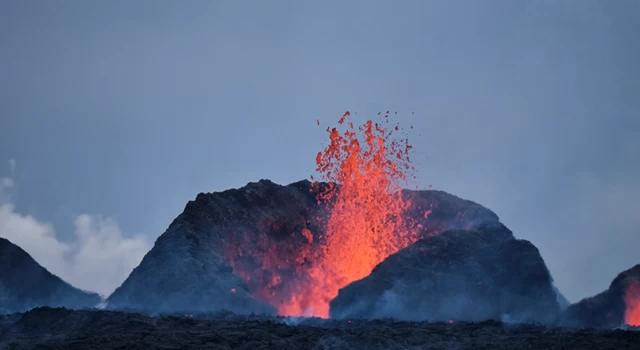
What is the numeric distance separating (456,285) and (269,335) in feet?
50.6

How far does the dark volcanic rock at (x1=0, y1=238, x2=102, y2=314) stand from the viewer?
152ft

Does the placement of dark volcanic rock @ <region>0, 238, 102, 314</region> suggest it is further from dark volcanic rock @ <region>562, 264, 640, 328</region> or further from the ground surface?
dark volcanic rock @ <region>562, 264, 640, 328</region>

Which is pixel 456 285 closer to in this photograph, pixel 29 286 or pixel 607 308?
pixel 607 308

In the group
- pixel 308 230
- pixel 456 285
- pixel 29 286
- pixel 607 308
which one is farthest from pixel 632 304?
pixel 29 286

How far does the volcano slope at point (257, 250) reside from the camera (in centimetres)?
3956

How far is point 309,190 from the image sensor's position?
177 feet

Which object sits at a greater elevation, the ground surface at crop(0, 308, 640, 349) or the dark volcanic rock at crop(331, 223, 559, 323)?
the dark volcanic rock at crop(331, 223, 559, 323)

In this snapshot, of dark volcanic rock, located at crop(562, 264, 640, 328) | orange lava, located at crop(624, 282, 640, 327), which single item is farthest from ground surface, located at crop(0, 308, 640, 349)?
orange lava, located at crop(624, 282, 640, 327)

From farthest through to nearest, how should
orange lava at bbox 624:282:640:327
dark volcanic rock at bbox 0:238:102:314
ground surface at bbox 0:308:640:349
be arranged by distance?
dark volcanic rock at bbox 0:238:102:314
orange lava at bbox 624:282:640:327
ground surface at bbox 0:308:640:349

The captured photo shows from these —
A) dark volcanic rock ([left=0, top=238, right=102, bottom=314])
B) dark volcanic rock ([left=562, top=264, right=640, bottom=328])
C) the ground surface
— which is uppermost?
dark volcanic rock ([left=0, top=238, right=102, bottom=314])

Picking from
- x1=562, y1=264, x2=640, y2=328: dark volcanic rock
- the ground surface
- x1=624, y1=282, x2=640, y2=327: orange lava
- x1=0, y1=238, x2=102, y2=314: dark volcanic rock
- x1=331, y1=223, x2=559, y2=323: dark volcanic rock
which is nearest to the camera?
the ground surface

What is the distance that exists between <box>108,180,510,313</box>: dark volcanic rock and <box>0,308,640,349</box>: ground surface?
267 inches

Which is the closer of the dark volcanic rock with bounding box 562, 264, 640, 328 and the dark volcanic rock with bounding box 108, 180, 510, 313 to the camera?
the dark volcanic rock with bounding box 562, 264, 640, 328

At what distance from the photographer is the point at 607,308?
39.6 m
